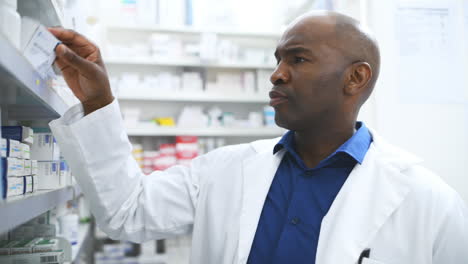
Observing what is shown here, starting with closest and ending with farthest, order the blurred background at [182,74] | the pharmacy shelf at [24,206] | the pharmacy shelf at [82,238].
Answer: the pharmacy shelf at [24,206] < the pharmacy shelf at [82,238] < the blurred background at [182,74]

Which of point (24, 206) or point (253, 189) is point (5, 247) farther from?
point (253, 189)

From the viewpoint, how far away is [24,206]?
0.70 metres

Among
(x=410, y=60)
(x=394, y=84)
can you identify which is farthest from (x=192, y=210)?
(x=410, y=60)

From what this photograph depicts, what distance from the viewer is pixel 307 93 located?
1.10 meters

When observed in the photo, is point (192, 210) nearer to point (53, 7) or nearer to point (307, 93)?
point (307, 93)

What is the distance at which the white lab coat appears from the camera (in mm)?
947

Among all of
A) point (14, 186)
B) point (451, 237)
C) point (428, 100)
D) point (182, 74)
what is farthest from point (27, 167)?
point (182, 74)

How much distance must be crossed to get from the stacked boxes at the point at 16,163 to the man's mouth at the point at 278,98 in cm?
72

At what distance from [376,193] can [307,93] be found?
36 centimetres

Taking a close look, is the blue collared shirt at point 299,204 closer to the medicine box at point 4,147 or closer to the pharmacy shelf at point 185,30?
the medicine box at point 4,147

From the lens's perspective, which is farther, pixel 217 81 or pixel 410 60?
pixel 217 81

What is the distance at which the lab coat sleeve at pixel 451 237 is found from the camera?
940mm

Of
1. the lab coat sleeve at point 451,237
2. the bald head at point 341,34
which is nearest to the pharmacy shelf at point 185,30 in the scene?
the bald head at point 341,34

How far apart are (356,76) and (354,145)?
236 millimetres
